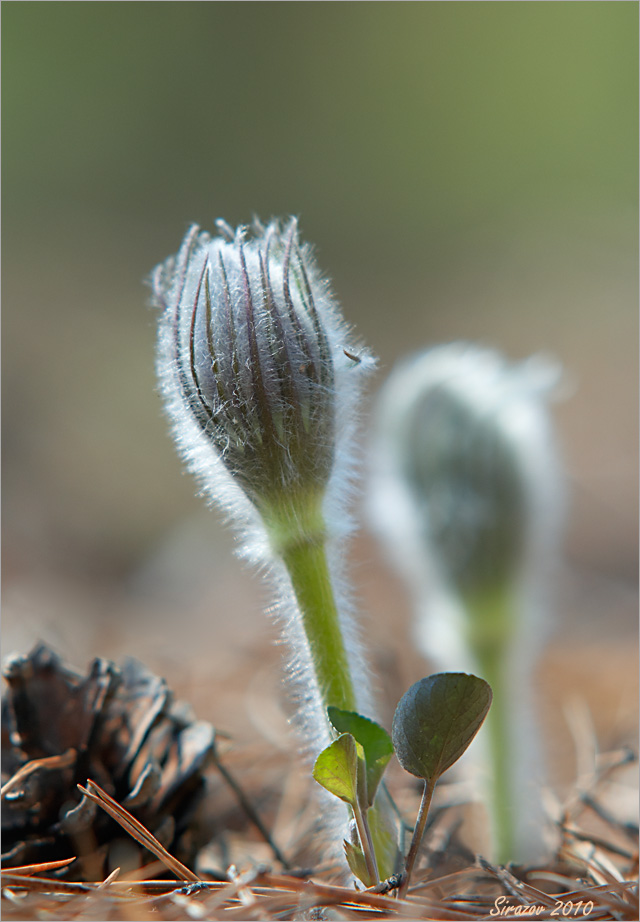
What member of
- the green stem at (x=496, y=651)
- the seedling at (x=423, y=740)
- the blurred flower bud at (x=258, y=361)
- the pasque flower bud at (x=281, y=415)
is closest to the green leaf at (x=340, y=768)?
the seedling at (x=423, y=740)

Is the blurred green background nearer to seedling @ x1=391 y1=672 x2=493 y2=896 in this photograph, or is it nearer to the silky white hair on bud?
the silky white hair on bud

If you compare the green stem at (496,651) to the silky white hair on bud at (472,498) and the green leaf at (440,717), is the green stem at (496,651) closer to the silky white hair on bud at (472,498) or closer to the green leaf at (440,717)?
the silky white hair on bud at (472,498)

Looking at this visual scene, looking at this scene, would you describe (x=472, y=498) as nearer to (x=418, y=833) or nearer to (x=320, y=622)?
(x=320, y=622)

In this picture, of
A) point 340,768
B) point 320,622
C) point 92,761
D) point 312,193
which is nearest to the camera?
point 340,768

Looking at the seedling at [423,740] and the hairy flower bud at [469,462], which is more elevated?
the hairy flower bud at [469,462]

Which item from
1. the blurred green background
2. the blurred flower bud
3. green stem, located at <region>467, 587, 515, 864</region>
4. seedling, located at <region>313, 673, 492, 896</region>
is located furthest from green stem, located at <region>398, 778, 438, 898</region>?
the blurred green background

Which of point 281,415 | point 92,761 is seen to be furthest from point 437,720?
point 92,761
